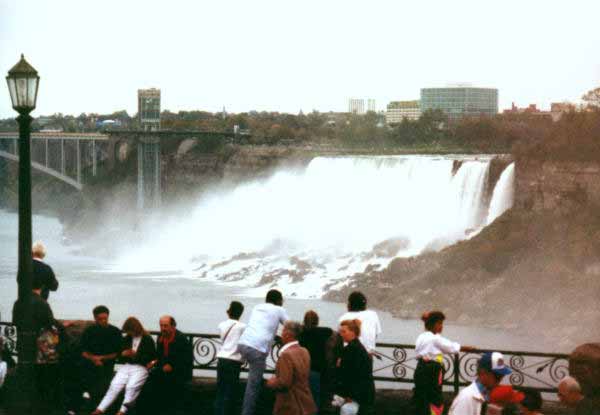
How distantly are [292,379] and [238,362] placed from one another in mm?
1165

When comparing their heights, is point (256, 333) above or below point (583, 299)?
above

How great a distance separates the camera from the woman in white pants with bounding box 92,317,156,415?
10.6 metres

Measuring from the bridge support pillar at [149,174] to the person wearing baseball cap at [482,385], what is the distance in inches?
2665

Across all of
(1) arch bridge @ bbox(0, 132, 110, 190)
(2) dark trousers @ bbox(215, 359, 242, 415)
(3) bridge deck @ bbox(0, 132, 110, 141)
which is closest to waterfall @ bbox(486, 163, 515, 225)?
(2) dark trousers @ bbox(215, 359, 242, 415)

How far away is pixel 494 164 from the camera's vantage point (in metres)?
39.8

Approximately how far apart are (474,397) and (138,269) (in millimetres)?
48446

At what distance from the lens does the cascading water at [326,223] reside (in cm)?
4219

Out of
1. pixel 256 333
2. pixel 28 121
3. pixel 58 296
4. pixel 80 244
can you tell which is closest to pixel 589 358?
pixel 256 333

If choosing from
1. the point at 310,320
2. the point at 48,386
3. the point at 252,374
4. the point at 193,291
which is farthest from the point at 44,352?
the point at 193,291

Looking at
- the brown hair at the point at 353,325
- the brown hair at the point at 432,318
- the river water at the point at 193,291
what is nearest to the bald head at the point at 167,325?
the brown hair at the point at 353,325

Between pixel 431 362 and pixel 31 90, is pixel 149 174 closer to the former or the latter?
pixel 31 90

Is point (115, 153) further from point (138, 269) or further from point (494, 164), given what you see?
point (494, 164)

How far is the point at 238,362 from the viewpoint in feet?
34.6

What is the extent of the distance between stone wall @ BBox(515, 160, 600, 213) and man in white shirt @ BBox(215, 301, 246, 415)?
26.9 meters
